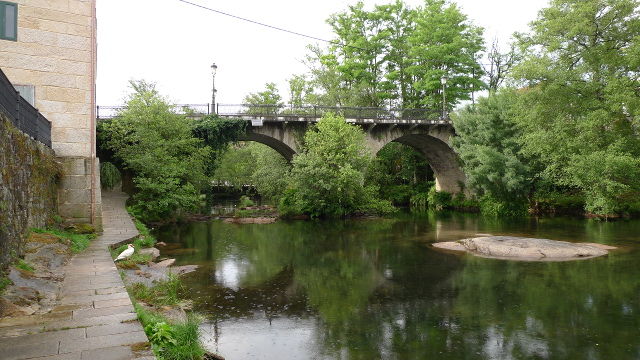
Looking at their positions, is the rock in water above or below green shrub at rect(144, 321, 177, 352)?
below

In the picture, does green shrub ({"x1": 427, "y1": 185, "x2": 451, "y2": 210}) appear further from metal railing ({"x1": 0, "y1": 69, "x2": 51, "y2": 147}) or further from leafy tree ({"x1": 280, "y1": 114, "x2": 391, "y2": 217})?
metal railing ({"x1": 0, "y1": 69, "x2": 51, "y2": 147})

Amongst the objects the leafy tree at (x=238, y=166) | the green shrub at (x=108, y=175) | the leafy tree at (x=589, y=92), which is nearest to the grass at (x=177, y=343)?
the green shrub at (x=108, y=175)

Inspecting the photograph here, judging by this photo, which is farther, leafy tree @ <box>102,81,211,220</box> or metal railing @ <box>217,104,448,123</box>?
metal railing @ <box>217,104,448,123</box>

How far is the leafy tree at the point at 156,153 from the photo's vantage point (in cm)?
2095

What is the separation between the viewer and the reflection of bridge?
27.5 meters

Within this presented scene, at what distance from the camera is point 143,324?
17.6 ft

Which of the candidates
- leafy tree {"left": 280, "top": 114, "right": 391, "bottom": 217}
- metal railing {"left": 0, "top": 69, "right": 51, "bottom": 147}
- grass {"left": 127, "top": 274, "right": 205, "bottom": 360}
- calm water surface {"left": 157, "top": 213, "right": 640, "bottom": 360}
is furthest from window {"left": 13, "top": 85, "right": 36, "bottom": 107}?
leafy tree {"left": 280, "top": 114, "right": 391, "bottom": 217}

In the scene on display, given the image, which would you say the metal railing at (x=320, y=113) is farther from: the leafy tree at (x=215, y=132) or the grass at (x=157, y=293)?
the grass at (x=157, y=293)

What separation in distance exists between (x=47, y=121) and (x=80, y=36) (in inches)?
101

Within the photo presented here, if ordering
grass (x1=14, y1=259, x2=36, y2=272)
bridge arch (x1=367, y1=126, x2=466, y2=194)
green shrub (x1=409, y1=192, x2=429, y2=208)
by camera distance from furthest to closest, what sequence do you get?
green shrub (x1=409, y1=192, x2=429, y2=208), bridge arch (x1=367, y1=126, x2=466, y2=194), grass (x1=14, y1=259, x2=36, y2=272)

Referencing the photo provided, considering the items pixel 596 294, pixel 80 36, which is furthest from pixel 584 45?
pixel 80 36

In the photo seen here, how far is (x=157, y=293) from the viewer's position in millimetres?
8406

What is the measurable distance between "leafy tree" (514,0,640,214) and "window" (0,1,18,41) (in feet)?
69.4

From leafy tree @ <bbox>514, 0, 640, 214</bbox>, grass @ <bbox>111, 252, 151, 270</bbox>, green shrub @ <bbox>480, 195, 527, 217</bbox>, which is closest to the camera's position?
grass @ <bbox>111, 252, 151, 270</bbox>
